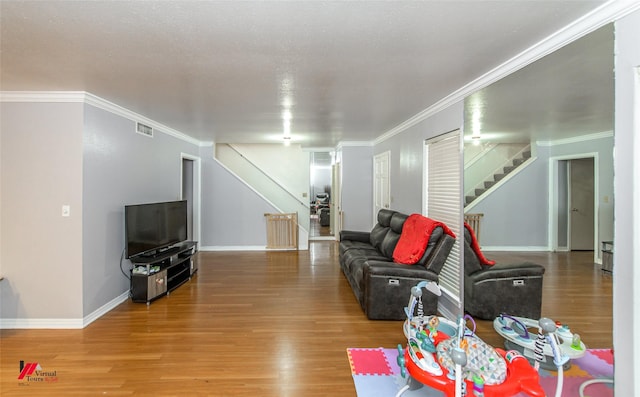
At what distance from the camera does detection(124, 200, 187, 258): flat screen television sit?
12.0 feet

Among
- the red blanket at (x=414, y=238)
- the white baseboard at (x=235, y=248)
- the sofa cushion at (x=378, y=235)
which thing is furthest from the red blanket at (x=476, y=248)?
the white baseboard at (x=235, y=248)

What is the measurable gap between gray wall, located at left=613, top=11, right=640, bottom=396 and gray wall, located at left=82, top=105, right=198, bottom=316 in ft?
14.2

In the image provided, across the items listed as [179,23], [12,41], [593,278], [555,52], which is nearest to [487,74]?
[555,52]

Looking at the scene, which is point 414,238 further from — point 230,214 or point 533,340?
point 230,214

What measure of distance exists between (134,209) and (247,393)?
8.84 ft

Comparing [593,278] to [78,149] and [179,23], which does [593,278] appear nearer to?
[179,23]

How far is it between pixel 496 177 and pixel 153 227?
13.9ft

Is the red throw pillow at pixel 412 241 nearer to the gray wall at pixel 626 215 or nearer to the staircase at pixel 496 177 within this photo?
the staircase at pixel 496 177

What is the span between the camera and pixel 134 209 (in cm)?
373

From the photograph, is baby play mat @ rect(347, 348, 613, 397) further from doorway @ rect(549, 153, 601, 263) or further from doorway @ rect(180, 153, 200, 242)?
doorway @ rect(180, 153, 200, 242)

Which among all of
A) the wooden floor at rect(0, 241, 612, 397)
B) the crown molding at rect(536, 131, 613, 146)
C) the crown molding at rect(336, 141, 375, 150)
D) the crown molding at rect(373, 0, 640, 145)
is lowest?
the wooden floor at rect(0, 241, 612, 397)

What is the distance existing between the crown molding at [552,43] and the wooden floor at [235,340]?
1.46 metres

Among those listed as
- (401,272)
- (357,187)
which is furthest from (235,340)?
(357,187)

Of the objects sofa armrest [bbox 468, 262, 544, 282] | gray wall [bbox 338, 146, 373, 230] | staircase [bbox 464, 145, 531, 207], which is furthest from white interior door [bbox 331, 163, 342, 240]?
sofa armrest [bbox 468, 262, 544, 282]
